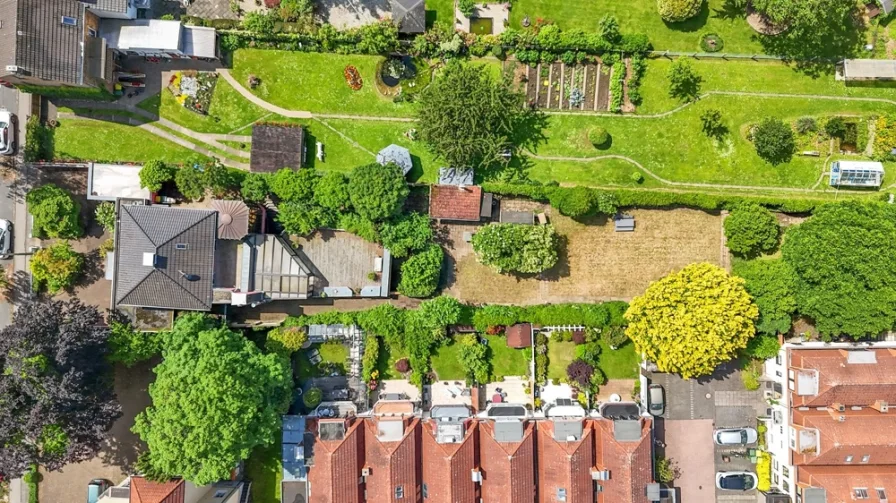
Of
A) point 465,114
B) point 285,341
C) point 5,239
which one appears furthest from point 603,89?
point 5,239

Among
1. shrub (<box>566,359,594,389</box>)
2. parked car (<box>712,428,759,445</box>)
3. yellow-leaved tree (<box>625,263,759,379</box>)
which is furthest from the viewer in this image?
parked car (<box>712,428,759,445</box>)

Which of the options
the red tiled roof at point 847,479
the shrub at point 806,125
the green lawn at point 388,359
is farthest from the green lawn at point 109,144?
the red tiled roof at point 847,479

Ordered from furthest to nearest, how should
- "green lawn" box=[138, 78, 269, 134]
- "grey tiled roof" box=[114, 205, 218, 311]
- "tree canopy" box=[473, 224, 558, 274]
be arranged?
"green lawn" box=[138, 78, 269, 134]
"tree canopy" box=[473, 224, 558, 274]
"grey tiled roof" box=[114, 205, 218, 311]

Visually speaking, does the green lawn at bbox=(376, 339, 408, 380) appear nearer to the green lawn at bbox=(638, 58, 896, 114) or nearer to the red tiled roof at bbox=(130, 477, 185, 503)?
the red tiled roof at bbox=(130, 477, 185, 503)

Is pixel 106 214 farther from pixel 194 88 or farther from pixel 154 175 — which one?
pixel 194 88

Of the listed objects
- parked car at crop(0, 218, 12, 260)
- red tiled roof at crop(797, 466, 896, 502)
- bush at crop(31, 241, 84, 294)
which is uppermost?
parked car at crop(0, 218, 12, 260)

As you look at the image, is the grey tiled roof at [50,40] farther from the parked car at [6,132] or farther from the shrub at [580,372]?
the shrub at [580,372]

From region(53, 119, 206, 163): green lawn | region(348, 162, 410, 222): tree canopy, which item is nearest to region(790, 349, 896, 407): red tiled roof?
region(348, 162, 410, 222): tree canopy

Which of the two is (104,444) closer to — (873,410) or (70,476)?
(70,476)

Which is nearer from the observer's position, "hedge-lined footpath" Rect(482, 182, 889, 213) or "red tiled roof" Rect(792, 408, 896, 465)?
"red tiled roof" Rect(792, 408, 896, 465)
